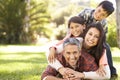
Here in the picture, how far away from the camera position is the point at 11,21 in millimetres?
20641

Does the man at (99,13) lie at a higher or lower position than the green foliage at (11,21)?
higher

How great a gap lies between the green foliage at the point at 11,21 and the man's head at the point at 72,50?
15.9 metres

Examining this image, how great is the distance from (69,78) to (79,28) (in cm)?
70

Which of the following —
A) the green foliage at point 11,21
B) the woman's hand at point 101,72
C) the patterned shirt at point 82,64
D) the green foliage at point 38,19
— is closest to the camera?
the woman's hand at point 101,72

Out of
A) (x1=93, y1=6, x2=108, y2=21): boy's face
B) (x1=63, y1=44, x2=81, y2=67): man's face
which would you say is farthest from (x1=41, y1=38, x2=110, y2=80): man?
(x1=93, y1=6, x2=108, y2=21): boy's face

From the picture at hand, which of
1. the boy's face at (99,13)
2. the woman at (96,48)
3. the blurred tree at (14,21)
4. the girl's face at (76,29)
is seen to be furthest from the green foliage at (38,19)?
the woman at (96,48)

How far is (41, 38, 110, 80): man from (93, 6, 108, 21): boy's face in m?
0.75

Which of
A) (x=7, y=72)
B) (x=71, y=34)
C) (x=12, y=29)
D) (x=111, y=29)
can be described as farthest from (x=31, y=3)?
(x=71, y=34)

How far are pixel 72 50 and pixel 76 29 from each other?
478 millimetres

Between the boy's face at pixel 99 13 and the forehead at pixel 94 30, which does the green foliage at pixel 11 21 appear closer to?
the boy's face at pixel 99 13

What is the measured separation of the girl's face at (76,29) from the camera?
5086 mm

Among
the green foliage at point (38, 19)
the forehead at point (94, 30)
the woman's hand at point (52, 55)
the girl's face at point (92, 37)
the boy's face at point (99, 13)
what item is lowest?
the green foliage at point (38, 19)

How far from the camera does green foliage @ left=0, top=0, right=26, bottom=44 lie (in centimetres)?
2061

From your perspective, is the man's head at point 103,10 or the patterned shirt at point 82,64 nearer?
the patterned shirt at point 82,64
